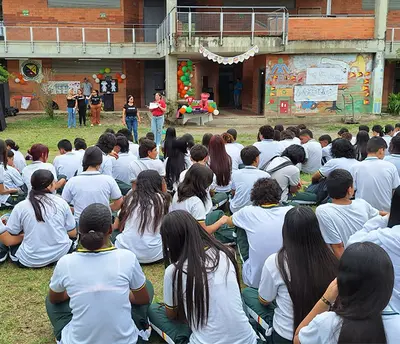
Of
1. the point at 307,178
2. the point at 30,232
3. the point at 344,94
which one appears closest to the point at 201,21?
the point at 344,94

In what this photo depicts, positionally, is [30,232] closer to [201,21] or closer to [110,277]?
[110,277]

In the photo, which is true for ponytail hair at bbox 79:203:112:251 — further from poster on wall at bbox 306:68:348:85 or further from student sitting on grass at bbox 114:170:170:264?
poster on wall at bbox 306:68:348:85

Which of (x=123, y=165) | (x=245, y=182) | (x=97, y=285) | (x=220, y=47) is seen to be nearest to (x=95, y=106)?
(x=220, y=47)

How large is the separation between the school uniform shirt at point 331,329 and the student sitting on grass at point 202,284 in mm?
608

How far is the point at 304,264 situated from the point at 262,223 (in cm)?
105

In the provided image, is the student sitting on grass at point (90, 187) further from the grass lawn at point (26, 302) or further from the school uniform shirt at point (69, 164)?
the school uniform shirt at point (69, 164)

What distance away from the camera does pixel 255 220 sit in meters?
3.82

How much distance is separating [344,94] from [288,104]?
94.6 inches

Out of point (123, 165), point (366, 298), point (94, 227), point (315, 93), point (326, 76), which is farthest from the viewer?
point (315, 93)

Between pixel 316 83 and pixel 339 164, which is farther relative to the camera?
pixel 316 83

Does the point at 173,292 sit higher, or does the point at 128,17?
the point at 128,17

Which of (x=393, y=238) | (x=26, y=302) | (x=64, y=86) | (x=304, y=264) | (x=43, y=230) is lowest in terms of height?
(x=26, y=302)

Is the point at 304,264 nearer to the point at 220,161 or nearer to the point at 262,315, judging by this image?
the point at 262,315

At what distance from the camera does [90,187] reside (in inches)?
202
